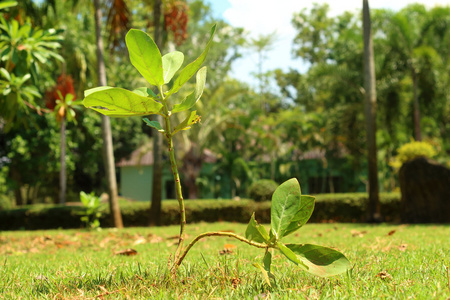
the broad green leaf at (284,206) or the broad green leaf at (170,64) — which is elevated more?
the broad green leaf at (170,64)

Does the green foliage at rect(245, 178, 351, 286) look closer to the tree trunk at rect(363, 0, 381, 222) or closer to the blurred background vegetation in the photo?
the tree trunk at rect(363, 0, 381, 222)

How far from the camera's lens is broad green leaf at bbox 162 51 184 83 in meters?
1.96

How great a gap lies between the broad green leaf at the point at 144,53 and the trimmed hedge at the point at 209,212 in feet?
39.4

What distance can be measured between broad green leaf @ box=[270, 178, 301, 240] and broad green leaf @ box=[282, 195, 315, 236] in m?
0.04

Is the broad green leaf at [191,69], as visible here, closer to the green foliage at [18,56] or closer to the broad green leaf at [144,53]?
the broad green leaf at [144,53]

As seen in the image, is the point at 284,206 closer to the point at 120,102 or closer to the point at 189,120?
the point at 189,120

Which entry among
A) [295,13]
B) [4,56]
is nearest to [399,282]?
[4,56]

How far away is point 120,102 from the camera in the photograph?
5.76 feet

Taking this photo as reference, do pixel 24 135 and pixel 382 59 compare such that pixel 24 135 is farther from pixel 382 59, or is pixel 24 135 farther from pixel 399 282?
pixel 399 282

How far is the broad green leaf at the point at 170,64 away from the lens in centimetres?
196

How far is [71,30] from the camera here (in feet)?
72.2

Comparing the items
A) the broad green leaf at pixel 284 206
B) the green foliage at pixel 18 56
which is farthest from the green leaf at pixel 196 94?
the green foliage at pixel 18 56

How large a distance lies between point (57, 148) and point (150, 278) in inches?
855

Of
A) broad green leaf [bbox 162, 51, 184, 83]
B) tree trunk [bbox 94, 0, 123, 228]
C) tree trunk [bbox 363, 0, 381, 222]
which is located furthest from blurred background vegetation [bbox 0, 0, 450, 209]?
broad green leaf [bbox 162, 51, 184, 83]
